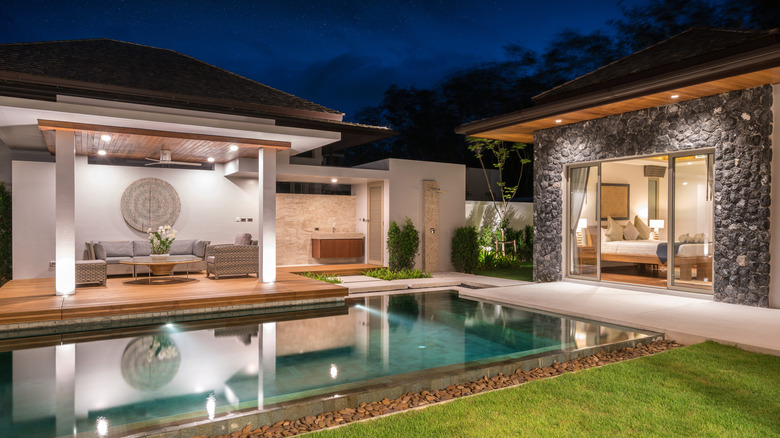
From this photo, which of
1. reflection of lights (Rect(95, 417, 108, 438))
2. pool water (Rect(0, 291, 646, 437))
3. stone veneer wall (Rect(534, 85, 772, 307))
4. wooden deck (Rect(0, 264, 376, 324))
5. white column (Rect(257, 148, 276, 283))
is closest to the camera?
reflection of lights (Rect(95, 417, 108, 438))

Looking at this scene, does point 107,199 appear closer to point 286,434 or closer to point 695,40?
point 286,434

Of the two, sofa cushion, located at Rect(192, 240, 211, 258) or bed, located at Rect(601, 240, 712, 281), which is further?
sofa cushion, located at Rect(192, 240, 211, 258)

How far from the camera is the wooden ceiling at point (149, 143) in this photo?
7746 mm

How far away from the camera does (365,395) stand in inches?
156

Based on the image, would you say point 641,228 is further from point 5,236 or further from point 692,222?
point 5,236

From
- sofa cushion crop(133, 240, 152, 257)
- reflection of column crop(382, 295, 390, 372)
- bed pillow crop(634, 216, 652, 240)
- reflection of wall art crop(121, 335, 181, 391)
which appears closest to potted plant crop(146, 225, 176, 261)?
sofa cushion crop(133, 240, 152, 257)

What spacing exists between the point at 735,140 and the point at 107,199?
12.6 meters

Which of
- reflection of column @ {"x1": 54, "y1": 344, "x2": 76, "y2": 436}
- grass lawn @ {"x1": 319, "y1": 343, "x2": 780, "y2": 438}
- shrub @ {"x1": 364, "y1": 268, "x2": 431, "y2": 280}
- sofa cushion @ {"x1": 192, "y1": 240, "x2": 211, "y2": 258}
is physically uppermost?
sofa cushion @ {"x1": 192, "y1": 240, "x2": 211, "y2": 258}

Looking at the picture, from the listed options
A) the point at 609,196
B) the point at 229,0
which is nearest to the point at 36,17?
the point at 229,0

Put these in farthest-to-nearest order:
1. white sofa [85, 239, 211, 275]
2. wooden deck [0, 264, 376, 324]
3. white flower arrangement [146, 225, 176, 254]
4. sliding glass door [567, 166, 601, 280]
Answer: white sofa [85, 239, 211, 275] → sliding glass door [567, 166, 601, 280] → white flower arrangement [146, 225, 176, 254] → wooden deck [0, 264, 376, 324]

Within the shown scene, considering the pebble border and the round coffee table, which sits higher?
the round coffee table

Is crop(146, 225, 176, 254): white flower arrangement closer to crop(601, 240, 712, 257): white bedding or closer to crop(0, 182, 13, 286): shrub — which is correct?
crop(0, 182, 13, 286): shrub

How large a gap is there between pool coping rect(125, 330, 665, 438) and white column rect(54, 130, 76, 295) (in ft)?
18.1

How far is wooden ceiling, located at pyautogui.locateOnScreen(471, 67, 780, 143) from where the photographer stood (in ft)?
22.6
